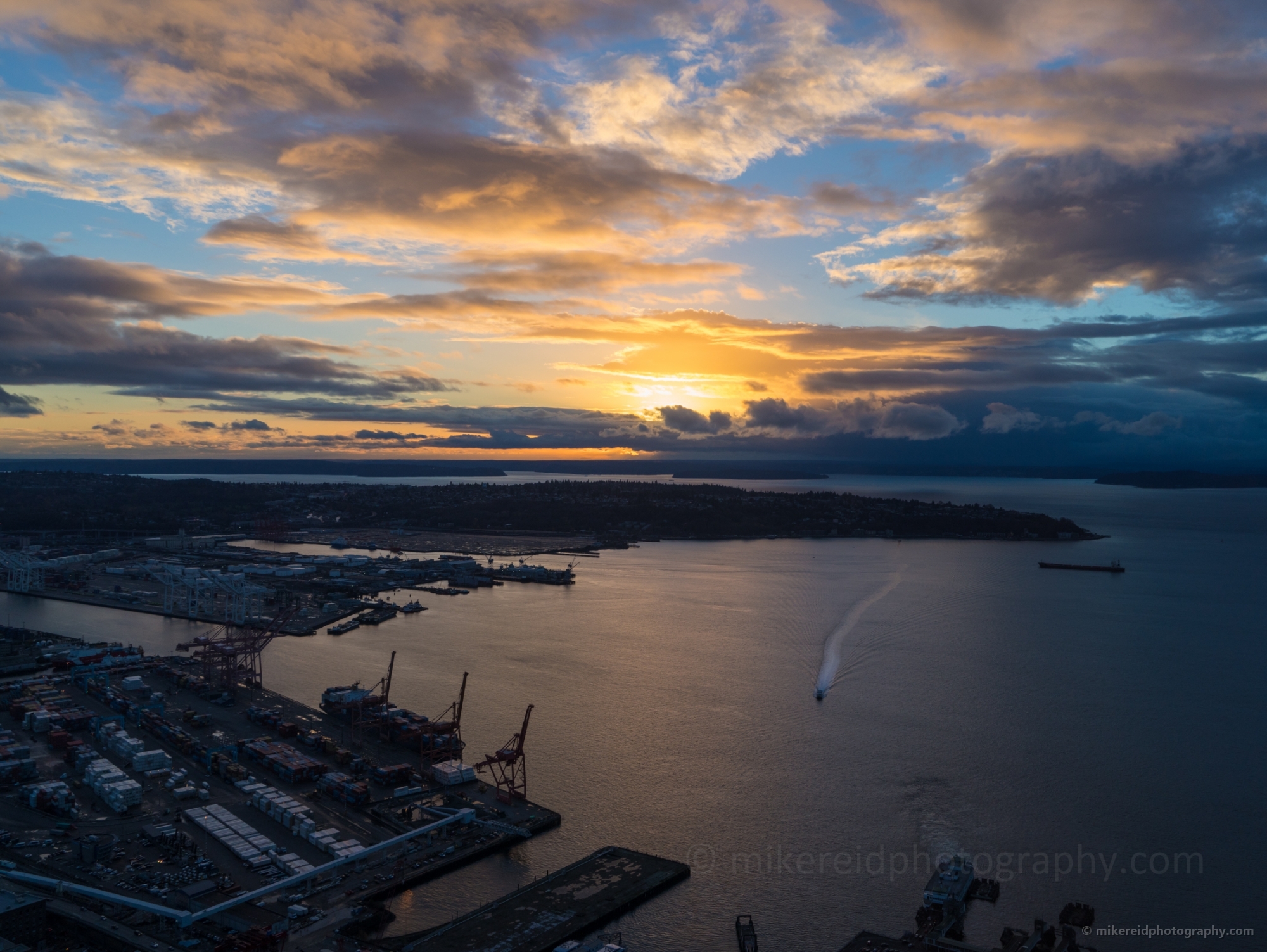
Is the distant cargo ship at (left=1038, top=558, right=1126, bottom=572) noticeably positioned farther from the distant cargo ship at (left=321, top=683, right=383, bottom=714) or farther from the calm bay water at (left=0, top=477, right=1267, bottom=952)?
the distant cargo ship at (left=321, top=683, right=383, bottom=714)

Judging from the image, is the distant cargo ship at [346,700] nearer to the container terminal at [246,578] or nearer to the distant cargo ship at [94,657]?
the distant cargo ship at [94,657]

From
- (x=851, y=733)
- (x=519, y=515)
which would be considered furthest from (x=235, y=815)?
(x=519, y=515)

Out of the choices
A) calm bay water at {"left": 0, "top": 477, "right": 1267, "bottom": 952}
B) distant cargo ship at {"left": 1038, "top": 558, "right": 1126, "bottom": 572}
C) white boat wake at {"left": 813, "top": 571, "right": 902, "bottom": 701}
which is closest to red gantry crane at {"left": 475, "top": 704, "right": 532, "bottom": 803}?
calm bay water at {"left": 0, "top": 477, "right": 1267, "bottom": 952}

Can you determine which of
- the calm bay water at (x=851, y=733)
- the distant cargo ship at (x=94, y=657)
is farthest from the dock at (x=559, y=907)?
the distant cargo ship at (x=94, y=657)

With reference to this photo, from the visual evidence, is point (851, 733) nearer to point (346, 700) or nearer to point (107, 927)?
point (346, 700)

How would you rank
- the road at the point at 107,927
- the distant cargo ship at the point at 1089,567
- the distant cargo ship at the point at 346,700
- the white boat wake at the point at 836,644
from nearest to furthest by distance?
the road at the point at 107,927, the distant cargo ship at the point at 346,700, the white boat wake at the point at 836,644, the distant cargo ship at the point at 1089,567

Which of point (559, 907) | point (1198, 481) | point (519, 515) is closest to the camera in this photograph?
point (559, 907)

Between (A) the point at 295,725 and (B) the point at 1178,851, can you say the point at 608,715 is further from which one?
(B) the point at 1178,851
